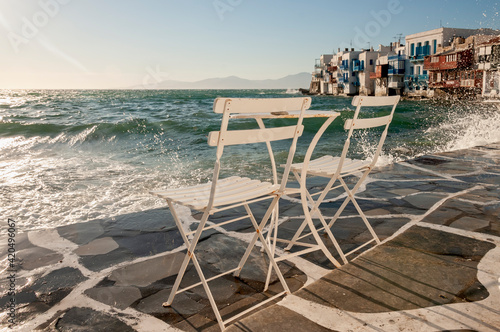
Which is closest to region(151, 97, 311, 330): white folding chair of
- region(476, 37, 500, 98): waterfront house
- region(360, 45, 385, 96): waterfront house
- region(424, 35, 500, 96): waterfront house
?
region(476, 37, 500, 98): waterfront house

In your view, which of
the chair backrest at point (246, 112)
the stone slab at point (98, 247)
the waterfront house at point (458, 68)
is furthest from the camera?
the waterfront house at point (458, 68)

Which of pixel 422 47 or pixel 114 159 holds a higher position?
pixel 422 47

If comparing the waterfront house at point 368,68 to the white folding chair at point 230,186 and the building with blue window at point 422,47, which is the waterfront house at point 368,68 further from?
the white folding chair at point 230,186

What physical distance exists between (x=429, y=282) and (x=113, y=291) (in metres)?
2.09

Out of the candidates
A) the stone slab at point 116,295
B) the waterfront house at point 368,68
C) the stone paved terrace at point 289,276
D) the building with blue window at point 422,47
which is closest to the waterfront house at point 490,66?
the building with blue window at point 422,47

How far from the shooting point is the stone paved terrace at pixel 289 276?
2.15m

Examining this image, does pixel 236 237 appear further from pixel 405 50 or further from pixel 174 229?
pixel 405 50

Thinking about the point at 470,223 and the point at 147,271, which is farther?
the point at 470,223

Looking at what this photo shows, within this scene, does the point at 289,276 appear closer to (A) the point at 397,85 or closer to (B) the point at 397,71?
(B) the point at 397,71

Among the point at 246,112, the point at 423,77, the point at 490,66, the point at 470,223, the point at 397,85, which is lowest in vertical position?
the point at 470,223

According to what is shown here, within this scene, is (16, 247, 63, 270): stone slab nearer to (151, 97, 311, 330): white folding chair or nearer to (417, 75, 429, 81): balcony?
(151, 97, 311, 330): white folding chair

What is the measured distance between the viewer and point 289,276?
113 inches

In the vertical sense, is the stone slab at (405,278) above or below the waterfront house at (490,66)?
below

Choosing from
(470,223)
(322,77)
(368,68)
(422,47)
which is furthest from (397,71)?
(470,223)
